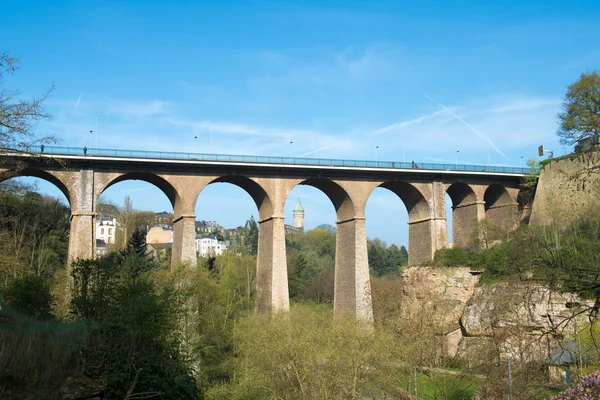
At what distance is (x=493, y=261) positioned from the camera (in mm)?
27750

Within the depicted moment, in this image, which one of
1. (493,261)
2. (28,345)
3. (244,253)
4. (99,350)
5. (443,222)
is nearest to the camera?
(28,345)

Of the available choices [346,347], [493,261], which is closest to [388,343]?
[346,347]

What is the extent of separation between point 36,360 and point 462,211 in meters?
29.3

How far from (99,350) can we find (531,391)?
909cm

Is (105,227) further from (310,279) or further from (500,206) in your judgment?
(500,206)

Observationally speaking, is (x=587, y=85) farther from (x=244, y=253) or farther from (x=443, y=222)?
(x=244, y=253)

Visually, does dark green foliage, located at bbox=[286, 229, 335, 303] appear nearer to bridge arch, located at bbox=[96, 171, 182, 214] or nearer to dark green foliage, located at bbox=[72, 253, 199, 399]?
bridge arch, located at bbox=[96, 171, 182, 214]

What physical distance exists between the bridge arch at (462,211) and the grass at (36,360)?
2689 cm

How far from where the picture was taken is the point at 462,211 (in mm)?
33719

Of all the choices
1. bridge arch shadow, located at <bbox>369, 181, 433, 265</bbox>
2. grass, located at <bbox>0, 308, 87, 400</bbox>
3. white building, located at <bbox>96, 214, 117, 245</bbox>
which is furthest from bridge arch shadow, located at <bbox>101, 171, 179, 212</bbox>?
white building, located at <bbox>96, 214, 117, 245</bbox>

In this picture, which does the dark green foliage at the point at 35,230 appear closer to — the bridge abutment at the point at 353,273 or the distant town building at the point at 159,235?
the bridge abutment at the point at 353,273

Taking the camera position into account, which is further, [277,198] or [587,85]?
[587,85]

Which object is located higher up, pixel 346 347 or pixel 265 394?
pixel 346 347

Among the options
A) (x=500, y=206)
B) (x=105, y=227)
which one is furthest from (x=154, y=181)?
(x=105, y=227)
